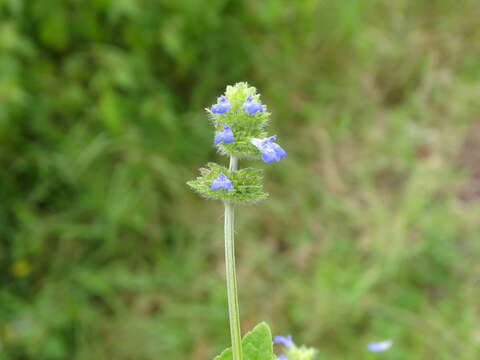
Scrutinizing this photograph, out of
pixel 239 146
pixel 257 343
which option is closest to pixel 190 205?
pixel 257 343

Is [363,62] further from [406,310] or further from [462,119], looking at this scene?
[406,310]

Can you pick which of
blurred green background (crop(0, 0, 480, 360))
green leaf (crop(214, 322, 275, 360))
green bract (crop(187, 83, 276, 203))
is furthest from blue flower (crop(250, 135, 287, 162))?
blurred green background (crop(0, 0, 480, 360))

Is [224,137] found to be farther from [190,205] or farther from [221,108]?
[190,205]

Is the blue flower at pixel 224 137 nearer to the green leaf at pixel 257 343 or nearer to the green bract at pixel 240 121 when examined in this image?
the green bract at pixel 240 121

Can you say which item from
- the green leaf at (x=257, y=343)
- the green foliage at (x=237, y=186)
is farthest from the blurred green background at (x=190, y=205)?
the green foliage at (x=237, y=186)

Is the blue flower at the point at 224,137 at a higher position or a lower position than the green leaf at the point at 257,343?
higher

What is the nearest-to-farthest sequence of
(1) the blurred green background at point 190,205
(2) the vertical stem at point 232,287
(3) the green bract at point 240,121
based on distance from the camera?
1. (2) the vertical stem at point 232,287
2. (3) the green bract at point 240,121
3. (1) the blurred green background at point 190,205
